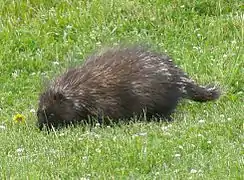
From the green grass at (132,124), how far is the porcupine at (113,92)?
25 centimetres

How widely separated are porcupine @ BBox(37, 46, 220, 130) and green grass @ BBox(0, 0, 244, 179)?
9.7 inches

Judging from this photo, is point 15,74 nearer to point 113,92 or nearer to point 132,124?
point 113,92

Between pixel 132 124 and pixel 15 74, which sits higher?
pixel 132 124

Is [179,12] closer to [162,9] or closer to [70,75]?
[162,9]

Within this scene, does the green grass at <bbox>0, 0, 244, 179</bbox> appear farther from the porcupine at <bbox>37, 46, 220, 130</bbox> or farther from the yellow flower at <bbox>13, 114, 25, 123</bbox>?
the porcupine at <bbox>37, 46, 220, 130</bbox>

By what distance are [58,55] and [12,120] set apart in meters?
2.17

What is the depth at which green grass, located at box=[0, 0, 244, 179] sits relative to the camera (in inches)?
240

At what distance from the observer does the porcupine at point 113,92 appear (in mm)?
7902

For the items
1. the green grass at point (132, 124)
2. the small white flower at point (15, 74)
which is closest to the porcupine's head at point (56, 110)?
the green grass at point (132, 124)

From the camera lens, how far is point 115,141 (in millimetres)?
6680

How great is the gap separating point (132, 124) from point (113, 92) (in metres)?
0.44

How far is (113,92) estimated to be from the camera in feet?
25.9

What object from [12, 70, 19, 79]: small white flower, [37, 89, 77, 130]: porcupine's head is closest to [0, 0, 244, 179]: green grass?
[12, 70, 19, 79]: small white flower

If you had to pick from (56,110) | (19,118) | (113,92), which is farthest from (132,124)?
(19,118)
